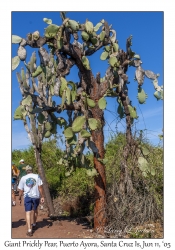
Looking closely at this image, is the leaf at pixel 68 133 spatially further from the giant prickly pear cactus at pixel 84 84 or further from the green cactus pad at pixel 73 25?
the green cactus pad at pixel 73 25

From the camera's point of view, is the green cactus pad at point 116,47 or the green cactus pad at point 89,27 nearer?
the green cactus pad at point 89,27

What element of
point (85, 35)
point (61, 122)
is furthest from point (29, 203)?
point (85, 35)

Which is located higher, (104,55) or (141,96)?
(104,55)

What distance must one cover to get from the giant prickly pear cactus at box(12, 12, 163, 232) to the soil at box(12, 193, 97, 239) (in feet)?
1.24

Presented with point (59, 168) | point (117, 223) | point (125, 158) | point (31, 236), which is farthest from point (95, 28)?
point (59, 168)

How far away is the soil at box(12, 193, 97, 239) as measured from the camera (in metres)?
5.91

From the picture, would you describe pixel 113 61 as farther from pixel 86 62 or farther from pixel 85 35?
pixel 85 35

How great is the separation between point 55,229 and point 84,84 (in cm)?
237

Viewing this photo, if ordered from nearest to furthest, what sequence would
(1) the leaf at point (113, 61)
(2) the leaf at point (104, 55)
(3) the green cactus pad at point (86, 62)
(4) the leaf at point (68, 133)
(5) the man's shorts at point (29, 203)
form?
(4) the leaf at point (68, 133), (1) the leaf at point (113, 61), (3) the green cactus pad at point (86, 62), (2) the leaf at point (104, 55), (5) the man's shorts at point (29, 203)

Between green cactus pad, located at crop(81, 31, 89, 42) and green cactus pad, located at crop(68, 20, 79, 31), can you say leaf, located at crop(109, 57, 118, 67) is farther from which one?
green cactus pad, located at crop(68, 20, 79, 31)

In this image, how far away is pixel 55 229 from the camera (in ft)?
21.0

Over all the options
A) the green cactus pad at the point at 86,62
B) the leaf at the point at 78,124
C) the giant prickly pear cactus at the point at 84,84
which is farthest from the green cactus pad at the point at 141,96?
the leaf at the point at 78,124

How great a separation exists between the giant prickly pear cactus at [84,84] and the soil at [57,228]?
378mm

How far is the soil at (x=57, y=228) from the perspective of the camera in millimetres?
5906
